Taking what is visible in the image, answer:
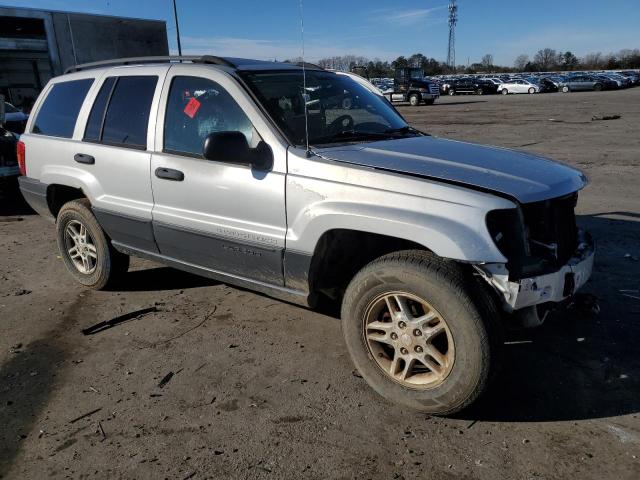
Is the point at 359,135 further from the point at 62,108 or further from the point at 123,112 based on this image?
the point at 62,108

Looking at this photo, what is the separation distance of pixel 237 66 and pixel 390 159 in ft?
4.70

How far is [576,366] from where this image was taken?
10.9 feet

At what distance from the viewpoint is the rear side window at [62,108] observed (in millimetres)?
4664

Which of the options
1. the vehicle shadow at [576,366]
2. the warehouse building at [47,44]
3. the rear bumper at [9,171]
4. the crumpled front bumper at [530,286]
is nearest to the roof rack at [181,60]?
the crumpled front bumper at [530,286]

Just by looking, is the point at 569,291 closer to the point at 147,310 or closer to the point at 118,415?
the point at 118,415

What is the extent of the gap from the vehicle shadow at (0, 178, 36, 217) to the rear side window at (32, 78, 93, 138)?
3894 mm

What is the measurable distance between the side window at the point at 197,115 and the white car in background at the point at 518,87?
4964 centimetres

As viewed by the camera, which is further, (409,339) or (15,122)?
(15,122)

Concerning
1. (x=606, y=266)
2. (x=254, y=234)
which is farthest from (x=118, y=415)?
(x=606, y=266)

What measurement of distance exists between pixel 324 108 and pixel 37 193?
3.05 m

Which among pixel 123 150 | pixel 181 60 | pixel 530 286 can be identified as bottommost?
pixel 530 286

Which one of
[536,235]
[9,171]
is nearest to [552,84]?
[9,171]

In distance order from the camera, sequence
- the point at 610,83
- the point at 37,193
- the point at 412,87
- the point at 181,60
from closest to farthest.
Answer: the point at 181,60 → the point at 37,193 → the point at 412,87 → the point at 610,83

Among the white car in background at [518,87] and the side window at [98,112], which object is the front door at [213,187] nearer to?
the side window at [98,112]
